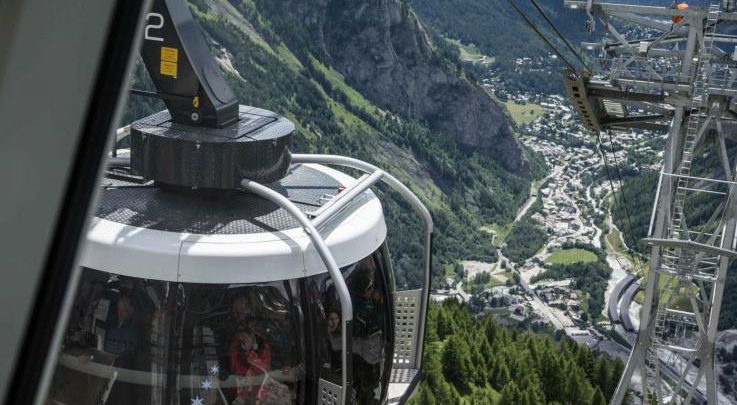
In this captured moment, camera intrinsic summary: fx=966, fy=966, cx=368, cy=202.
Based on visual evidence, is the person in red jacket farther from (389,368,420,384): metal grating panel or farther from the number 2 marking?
the number 2 marking

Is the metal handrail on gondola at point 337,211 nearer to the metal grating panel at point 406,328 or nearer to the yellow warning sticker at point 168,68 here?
the metal grating panel at point 406,328

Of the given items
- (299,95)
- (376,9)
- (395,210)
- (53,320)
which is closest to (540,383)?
(53,320)

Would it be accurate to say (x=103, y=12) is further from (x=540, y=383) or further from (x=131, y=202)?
(x=540, y=383)

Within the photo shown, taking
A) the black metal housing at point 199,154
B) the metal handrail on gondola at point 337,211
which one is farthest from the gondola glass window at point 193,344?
the black metal housing at point 199,154

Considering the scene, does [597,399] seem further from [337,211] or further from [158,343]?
[158,343]

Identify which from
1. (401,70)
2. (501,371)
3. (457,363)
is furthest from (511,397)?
(401,70)
